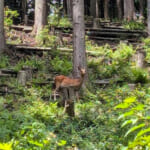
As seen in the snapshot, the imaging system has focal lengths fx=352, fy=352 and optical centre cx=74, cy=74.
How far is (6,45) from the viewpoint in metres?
14.3

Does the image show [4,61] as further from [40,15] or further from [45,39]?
[40,15]

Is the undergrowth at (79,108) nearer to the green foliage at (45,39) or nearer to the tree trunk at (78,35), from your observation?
the tree trunk at (78,35)

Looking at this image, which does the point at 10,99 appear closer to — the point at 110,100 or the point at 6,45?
the point at 110,100

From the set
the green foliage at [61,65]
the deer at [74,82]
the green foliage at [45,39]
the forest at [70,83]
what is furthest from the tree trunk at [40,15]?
the deer at [74,82]

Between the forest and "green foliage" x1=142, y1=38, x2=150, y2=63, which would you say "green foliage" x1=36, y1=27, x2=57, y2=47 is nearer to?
the forest

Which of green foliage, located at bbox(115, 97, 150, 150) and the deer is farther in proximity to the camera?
the deer

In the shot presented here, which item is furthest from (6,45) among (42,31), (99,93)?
(99,93)

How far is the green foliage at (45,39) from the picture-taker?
15.4 m

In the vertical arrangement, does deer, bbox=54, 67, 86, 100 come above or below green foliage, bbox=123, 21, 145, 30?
below

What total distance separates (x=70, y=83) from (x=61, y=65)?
2.59 meters

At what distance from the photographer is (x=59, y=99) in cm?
1012

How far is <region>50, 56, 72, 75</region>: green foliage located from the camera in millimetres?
12812

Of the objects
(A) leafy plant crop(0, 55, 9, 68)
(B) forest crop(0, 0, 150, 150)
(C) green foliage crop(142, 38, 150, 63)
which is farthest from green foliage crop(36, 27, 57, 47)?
(C) green foliage crop(142, 38, 150, 63)

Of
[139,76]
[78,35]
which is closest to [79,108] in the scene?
[78,35]
